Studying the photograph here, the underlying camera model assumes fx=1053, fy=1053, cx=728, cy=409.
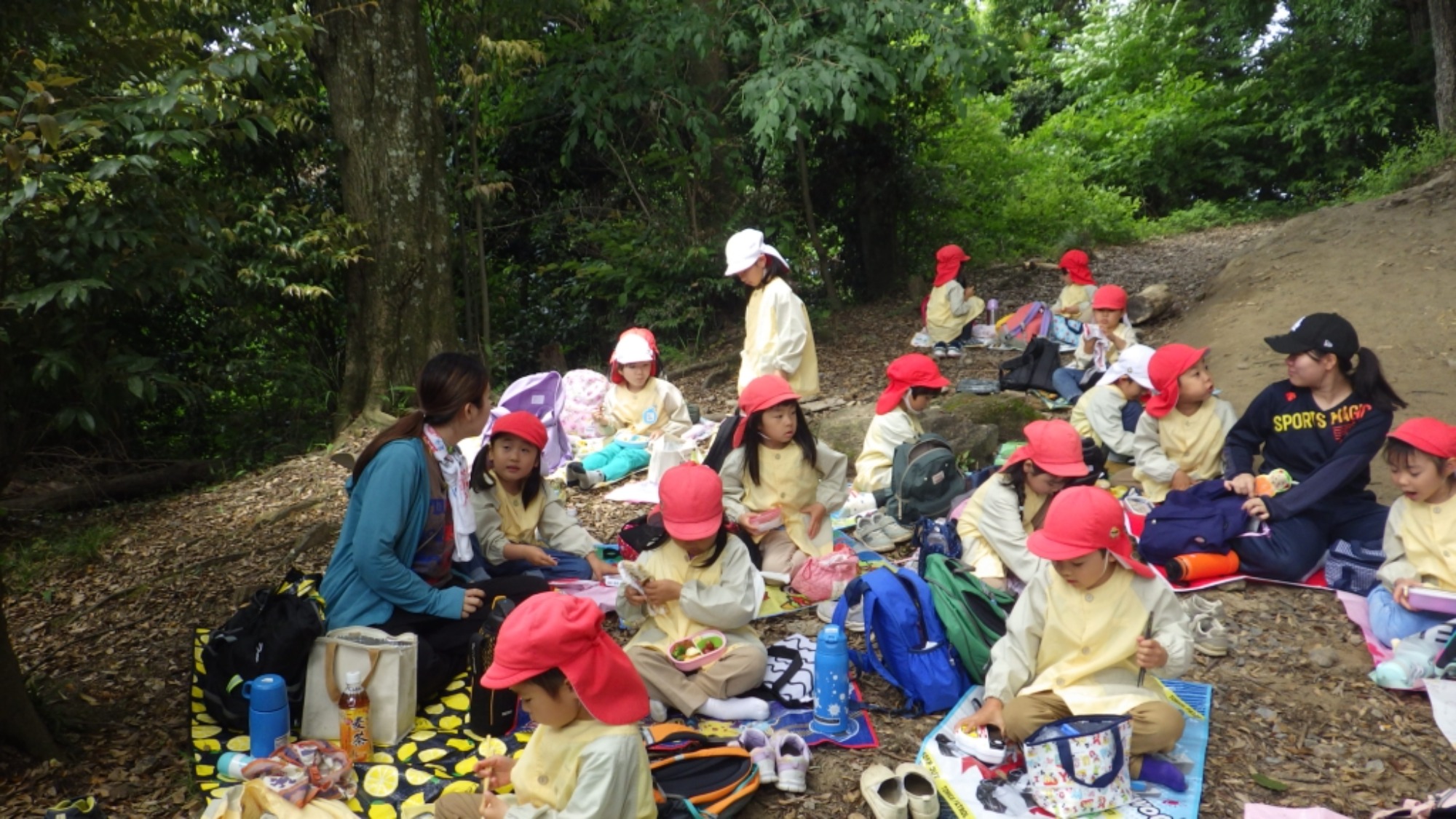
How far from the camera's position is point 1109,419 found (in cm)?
661

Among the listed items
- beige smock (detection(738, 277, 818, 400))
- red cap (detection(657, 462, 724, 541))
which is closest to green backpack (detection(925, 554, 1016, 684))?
red cap (detection(657, 462, 724, 541))

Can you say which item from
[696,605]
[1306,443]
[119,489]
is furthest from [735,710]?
[119,489]

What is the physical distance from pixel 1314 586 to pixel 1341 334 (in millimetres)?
1225

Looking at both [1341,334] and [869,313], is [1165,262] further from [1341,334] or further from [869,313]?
[1341,334]

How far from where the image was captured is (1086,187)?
1816 centimetres

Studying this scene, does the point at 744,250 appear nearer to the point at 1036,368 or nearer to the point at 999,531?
the point at 999,531

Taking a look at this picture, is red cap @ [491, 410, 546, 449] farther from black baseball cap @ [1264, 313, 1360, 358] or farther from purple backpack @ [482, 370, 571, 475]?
black baseball cap @ [1264, 313, 1360, 358]

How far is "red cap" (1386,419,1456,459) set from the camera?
4387mm

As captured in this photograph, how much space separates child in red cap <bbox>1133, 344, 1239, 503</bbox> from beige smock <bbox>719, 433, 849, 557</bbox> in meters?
2.00

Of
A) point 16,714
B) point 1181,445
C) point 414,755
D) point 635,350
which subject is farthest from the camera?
point 635,350

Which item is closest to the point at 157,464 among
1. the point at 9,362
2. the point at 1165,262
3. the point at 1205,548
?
the point at 9,362

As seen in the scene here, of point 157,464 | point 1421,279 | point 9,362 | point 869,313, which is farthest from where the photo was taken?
point 869,313

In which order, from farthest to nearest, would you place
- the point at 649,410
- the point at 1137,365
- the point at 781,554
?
1. the point at 649,410
2. the point at 1137,365
3. the point at 781,554

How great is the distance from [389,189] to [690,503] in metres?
5.91
